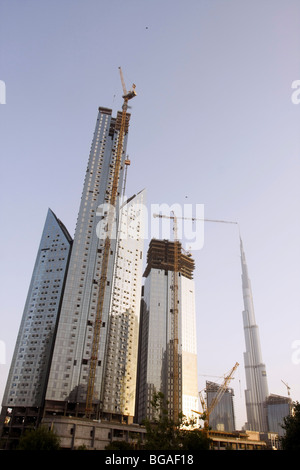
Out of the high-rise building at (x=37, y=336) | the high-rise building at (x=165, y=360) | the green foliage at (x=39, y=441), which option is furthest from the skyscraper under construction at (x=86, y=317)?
the green foliage at (x=39, y=441)

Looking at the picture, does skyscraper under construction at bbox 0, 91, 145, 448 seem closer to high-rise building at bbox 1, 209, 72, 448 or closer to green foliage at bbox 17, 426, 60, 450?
high-rise building at bbox 1, 209, 72, 448

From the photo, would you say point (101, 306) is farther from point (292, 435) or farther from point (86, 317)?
point (292, 435)

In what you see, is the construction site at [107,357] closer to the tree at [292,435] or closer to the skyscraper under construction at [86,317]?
the skyscraper under construction at [86,317]

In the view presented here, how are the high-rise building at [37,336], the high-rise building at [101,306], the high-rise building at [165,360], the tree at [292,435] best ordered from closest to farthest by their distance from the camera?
the tree at [292,435], the high-rise building at [37,336], the high-rise building at [101,306], the high-rise building at [165,360]

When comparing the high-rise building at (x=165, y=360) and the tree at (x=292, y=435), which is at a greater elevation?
the high-rise building at (x=165, y=360)

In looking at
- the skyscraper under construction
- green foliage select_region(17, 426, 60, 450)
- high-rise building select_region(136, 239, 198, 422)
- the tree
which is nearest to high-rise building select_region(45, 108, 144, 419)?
the skyscraper under construction

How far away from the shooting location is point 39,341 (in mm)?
137750

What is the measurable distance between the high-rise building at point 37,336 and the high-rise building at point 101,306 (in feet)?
16.7

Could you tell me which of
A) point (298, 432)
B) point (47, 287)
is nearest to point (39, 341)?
point (47, 287)

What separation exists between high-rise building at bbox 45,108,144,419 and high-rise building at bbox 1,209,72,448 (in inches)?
200

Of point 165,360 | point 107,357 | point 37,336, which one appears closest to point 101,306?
point 107,357

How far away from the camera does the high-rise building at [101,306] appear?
129125 mm

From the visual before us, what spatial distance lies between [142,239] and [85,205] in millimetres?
35539
